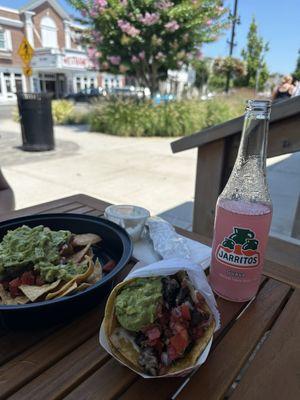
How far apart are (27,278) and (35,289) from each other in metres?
0.07

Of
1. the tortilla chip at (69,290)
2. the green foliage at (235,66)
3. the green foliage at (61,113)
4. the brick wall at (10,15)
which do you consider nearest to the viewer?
the tortilla chip at (69,290)

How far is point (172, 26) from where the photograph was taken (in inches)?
356

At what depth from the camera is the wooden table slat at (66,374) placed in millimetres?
665

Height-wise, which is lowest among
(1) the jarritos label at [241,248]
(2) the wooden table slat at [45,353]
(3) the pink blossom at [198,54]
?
(2) the wooden table slat at [45,353]

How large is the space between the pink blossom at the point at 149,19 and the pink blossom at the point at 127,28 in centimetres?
32

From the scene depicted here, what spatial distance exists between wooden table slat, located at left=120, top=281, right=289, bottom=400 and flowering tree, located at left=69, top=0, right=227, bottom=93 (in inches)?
376

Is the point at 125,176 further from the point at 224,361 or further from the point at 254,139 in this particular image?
the point at 224,361

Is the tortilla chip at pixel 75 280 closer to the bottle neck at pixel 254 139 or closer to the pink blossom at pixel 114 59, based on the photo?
the bottle neck at pixel 254 139

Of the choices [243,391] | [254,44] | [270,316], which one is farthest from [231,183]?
[254,44]

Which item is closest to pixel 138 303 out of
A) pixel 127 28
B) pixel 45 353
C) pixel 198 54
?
pixel 45 353

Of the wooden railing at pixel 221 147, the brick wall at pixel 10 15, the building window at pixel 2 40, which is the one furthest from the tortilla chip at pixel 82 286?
the brick wall at pixel 10 15

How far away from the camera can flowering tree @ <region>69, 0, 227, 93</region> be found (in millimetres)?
8906

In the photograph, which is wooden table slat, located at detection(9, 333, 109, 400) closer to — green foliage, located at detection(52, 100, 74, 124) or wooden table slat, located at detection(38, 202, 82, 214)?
wooden table slat, located at detection(38, 202, 82, 214)

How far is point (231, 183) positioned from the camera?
97 centimetres
